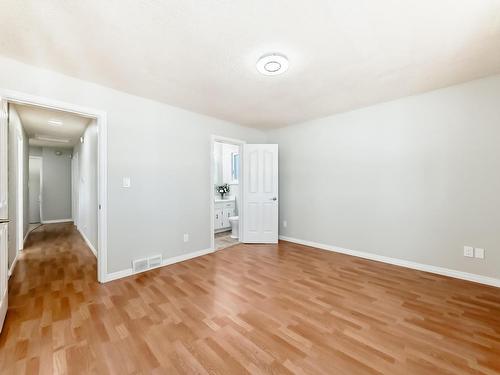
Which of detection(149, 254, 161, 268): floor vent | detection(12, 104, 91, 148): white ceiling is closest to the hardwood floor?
detection(149, 254, 161, 268): floor vent

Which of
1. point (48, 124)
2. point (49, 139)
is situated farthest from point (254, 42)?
point (49, 139)

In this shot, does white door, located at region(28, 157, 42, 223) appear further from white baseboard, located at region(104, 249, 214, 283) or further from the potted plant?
white baseboard, located at region(104, 249, 214, 283)

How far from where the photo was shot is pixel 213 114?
3762mm

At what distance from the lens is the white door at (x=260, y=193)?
4457mm

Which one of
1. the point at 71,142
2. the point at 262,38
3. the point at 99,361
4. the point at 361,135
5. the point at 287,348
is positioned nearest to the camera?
the point at 99,361

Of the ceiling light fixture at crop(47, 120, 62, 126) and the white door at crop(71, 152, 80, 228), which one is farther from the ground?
the ceiling light fixture at crop(47, 120, 62, 126)

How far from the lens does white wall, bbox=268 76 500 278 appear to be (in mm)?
2600

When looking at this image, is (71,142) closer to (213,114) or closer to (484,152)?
(213,114)

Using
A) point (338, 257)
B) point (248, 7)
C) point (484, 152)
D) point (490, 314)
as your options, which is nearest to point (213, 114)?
point (248, 7)

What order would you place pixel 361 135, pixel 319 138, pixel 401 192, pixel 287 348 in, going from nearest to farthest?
pixel 287 348 < pixel 401 192 < pixel 361 135 < pixel 319 138

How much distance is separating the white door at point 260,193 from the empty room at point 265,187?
39 mm

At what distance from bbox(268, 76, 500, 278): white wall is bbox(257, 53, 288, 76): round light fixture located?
1.95 meters

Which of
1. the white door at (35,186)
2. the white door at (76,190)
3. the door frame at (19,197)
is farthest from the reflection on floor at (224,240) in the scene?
the white door at (35,186)

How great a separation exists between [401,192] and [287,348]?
2.68m
